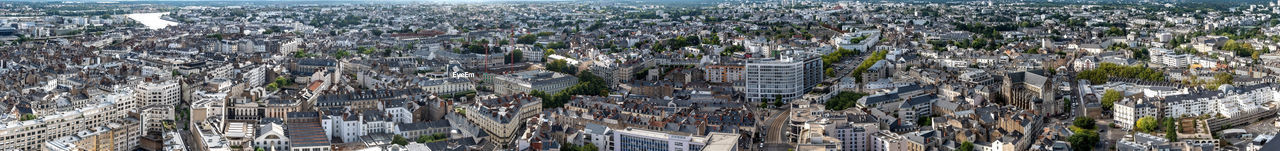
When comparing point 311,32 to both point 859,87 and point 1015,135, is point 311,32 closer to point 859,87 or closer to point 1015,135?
point 859,87

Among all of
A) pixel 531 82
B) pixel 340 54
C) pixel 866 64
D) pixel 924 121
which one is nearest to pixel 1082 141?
pixel 924 121

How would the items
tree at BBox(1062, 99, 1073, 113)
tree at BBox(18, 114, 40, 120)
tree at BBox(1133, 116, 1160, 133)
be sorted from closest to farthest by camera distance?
tree at BBox(1133, 116, 1160, 133) < tree at BBox(18, 114, 40, 120) < tree at BBox(1062, 99, 1073, 113)

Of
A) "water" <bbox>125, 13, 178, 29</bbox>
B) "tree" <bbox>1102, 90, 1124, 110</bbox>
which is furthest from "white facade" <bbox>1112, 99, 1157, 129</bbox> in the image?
"water" <bbox>125, 13, 178, 29</bbox>

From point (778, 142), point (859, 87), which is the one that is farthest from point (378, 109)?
point (859, 87)

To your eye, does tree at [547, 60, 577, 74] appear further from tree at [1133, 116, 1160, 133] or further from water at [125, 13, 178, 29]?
water at [125, 13, 178, 29]

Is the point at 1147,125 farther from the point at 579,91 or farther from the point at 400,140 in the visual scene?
the point at 400,140
